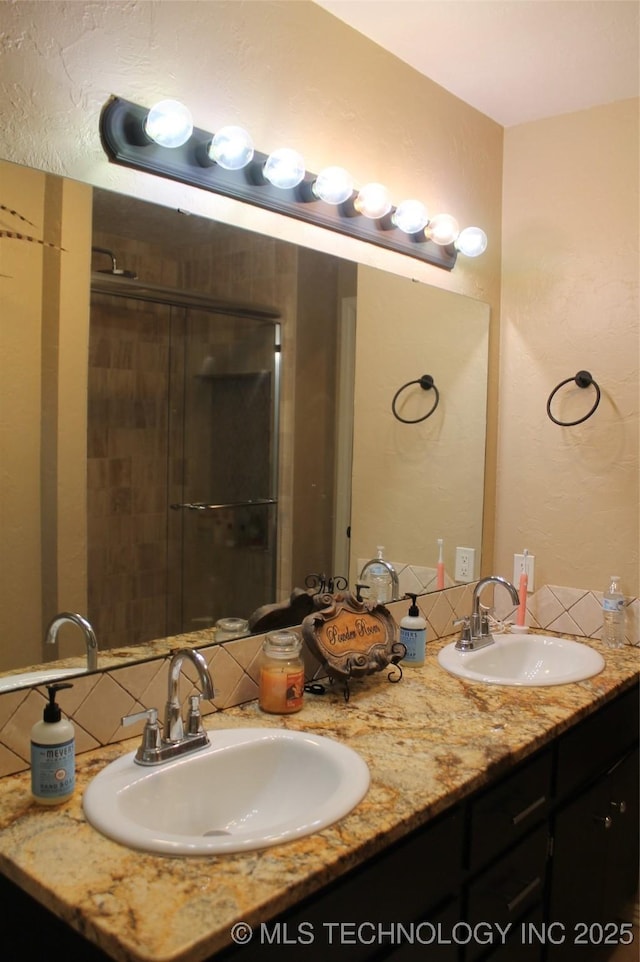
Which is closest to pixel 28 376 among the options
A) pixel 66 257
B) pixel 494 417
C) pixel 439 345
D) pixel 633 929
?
pixel 66 257

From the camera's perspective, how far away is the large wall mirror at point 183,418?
4.29 feet

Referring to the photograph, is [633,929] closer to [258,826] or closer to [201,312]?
[258,826]

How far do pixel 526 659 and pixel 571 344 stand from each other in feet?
3.30

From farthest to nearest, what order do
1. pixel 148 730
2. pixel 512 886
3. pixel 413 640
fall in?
pixel 413 640
pixel 512 886
pixel 148 730

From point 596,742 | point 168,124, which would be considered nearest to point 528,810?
point 596,742

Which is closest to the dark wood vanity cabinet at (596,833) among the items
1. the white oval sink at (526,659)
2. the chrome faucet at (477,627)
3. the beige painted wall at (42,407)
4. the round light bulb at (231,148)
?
the white oval sink at (526,659)

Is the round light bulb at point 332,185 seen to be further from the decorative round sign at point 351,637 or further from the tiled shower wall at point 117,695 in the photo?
the tiled shower wall at point 117,695

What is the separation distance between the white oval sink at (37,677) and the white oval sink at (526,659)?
0.99 metres

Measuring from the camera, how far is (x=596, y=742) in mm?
1847

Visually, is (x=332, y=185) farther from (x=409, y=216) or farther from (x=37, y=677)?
(x=37, y=677)

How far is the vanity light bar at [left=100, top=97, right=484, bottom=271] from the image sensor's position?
1.41 meters

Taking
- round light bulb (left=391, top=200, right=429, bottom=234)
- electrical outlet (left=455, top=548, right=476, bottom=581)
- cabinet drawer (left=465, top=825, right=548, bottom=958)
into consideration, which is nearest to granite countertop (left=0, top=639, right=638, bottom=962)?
cabinet drawer (left=465, top=825, right=548, bottom=958)

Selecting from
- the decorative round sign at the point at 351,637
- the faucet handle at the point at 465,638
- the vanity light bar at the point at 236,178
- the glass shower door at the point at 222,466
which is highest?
the vanity light bar at the point at 236,178

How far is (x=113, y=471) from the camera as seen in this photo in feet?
4.73
